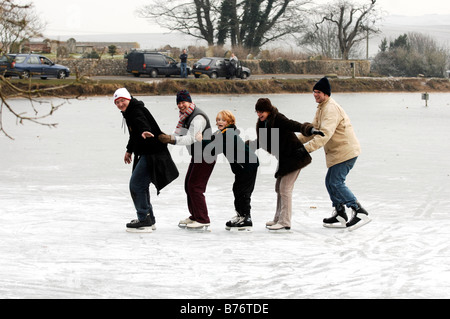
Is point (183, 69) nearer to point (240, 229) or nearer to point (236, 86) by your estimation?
point (236, 86)

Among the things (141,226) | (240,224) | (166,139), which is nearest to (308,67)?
(240,224)

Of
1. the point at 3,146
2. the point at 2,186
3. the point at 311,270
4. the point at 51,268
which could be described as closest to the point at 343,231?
the point at 311,270

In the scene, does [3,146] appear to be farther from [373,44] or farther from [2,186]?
[373,44]

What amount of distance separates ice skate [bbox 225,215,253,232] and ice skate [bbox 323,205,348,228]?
937 mm

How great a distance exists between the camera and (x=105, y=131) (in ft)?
61.7

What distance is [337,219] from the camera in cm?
860

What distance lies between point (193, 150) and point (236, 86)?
30351mm

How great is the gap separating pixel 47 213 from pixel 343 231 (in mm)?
3620

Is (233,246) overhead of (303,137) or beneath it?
beneath


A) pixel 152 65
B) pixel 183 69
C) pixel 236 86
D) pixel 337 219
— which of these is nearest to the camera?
pixel 337 219

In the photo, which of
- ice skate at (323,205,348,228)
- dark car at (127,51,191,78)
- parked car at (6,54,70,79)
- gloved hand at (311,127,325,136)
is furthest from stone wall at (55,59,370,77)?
gloved hand at (311,127,325,136)

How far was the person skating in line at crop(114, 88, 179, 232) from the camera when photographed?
7.95m

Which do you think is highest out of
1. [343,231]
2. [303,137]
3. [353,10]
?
[353,10]

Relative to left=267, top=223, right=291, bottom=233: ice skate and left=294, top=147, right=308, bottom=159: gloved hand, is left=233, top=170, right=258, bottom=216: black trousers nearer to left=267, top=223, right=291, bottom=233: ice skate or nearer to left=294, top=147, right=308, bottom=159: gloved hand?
left=267, top=223, right=291, bottom=233: ice skate
